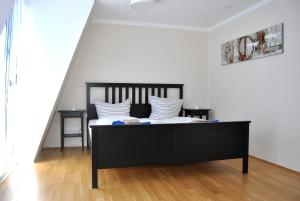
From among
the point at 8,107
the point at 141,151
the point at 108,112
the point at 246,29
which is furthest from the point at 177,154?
the point at 246,29

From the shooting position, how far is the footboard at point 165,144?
2.64 m

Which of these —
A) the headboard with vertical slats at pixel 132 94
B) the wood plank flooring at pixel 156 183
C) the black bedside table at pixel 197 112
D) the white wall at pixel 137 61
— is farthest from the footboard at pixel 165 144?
the white wall at pixel 137 61

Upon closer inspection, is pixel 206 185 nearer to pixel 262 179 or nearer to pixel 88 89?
pixel 262 179

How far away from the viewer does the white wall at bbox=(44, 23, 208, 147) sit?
451 centimetres

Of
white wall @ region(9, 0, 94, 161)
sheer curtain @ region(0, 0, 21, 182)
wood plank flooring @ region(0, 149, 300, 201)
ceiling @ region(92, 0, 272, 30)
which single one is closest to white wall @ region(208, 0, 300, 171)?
ceiling @ region(92, 0, 272, 30)

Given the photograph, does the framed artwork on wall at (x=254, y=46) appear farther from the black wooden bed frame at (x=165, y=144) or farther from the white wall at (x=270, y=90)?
the black wooden bed frame at (x=165, y=144)

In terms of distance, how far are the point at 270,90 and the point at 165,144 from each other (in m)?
1.88

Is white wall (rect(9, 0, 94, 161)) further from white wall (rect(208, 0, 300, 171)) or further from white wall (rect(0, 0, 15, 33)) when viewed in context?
white wall (rect(208, 0, 300, 171))

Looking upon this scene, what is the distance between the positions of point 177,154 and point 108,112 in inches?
69.0

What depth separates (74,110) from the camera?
166 inches

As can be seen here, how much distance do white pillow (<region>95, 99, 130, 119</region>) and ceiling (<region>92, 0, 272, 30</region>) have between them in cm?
163

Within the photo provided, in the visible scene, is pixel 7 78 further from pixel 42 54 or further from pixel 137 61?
pixel 137 61

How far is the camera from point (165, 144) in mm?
2826

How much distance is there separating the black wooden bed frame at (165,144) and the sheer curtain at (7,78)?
1150mm
